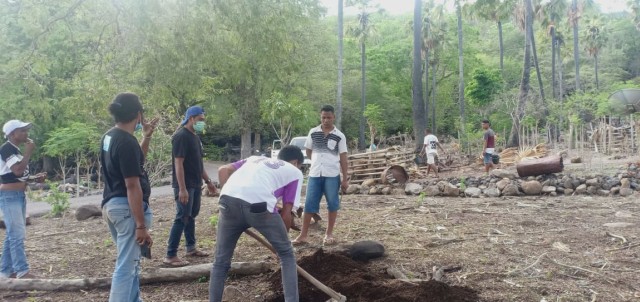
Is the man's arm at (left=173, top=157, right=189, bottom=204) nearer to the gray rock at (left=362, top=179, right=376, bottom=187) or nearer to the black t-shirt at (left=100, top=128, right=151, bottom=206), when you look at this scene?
the black t-shirt at (left=100, top=128, right=151, bottom=206)

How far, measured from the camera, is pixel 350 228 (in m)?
7.74

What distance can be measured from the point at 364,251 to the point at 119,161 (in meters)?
2.99

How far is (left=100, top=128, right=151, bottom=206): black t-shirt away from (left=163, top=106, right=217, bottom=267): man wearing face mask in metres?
1.78

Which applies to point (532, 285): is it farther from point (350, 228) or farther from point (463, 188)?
point (463, 188)

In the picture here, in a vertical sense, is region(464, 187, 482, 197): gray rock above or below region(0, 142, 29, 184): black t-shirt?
below

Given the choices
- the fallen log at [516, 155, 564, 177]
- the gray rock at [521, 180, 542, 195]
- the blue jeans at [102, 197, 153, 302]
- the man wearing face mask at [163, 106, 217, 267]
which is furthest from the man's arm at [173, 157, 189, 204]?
the fallen log at [516, 155, 564, 177]

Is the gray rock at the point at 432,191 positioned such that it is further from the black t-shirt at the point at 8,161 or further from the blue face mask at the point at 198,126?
the black t-shirt at the point at 8,161

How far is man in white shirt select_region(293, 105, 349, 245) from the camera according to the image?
255 inches

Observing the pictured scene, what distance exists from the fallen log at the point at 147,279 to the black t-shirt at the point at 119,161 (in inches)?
62.1

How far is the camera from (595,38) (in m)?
41.9

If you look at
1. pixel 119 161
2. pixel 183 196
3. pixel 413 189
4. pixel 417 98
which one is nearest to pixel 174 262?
pixel 183 196

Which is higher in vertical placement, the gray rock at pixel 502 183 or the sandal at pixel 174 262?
the gray rock at pixel 502 183

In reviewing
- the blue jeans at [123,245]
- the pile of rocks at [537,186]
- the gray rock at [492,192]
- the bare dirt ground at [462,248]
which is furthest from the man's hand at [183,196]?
the gray rock at [492,192]

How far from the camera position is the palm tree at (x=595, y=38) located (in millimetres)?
41781
